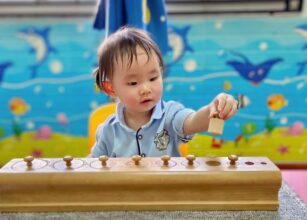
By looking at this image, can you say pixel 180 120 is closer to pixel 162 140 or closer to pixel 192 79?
pixel 162 140

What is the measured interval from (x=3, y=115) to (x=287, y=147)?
1744 mm

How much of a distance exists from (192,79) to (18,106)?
107 centimetres

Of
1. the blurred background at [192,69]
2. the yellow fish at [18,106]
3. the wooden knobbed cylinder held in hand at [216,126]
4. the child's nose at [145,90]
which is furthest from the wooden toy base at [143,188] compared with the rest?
the yellow fish at [18,106]

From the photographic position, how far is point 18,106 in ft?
7.49

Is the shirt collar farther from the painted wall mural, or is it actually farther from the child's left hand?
the painted wall mural

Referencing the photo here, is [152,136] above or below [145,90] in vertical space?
below

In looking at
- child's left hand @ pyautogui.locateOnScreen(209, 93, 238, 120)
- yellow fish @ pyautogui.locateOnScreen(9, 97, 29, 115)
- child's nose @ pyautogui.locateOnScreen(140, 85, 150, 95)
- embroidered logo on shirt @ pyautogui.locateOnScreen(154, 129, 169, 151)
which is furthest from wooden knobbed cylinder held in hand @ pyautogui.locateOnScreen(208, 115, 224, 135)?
yellow fish @ pyautogui.locateOnScreen(9, 97, 29, 115)

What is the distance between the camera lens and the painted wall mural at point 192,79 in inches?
85.4

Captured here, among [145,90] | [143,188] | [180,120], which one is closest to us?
[143,188]

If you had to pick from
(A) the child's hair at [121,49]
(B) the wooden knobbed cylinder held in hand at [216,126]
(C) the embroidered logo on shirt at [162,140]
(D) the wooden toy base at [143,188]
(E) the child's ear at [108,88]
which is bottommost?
(C) the embroidered logo on shirt at [162,140]

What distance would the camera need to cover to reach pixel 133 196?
0.53m

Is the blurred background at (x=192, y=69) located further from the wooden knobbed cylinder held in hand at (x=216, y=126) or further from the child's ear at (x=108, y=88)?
the wooden knobbed cylinder held in hand at (x=216, y=126)

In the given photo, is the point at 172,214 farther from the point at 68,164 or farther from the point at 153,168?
the point at 68,164

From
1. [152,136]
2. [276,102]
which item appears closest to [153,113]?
[152,136]
